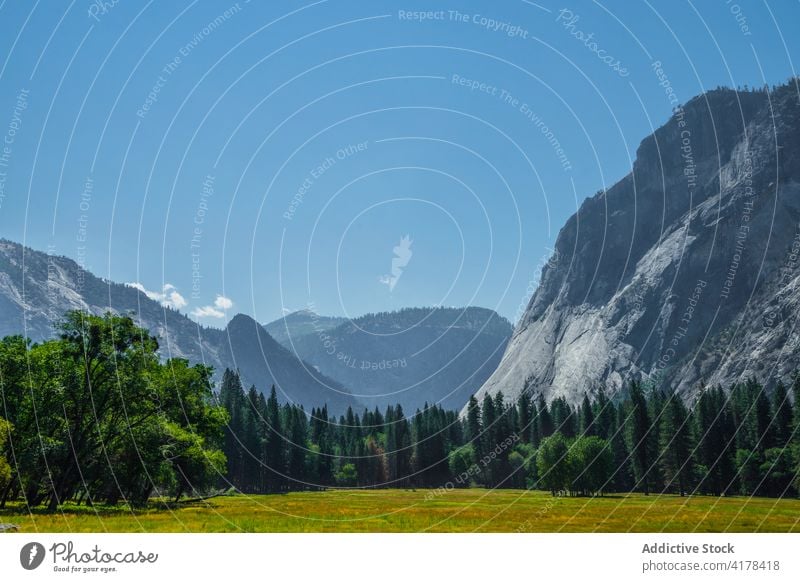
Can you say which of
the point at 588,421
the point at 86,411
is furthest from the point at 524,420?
the point at 86,411

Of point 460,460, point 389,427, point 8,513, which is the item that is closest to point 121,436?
point 8,513

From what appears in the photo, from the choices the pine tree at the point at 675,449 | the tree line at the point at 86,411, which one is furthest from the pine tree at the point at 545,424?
the tree line at the point at 86,411

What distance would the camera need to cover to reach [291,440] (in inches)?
5556

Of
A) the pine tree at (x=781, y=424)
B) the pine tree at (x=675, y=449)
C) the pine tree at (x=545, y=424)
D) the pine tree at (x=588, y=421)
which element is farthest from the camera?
the pine tree at (x=545, y=424)

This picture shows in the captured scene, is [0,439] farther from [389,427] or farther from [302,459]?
[389,427]

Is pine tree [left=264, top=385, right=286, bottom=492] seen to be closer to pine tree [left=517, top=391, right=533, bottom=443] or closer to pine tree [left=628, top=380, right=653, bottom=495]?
pine tree [left=517, top=391, right=533, bottom=443]

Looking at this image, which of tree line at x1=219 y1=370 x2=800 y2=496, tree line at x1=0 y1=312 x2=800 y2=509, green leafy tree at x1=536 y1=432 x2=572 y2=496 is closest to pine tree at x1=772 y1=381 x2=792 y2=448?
tree line at x1=219 y1=370 x2=800 y2=496

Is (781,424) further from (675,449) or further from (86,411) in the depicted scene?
(86,411)

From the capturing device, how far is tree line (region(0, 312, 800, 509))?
163 ft

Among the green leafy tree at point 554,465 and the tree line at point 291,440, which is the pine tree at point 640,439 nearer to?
the tree line at point 291,440

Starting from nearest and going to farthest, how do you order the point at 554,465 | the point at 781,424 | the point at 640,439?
the point at 554,465 → the point at 781,424 → the point at 640,439

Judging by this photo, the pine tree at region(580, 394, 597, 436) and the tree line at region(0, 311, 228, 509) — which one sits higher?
the tree line at region(0, 311, 228, 509)

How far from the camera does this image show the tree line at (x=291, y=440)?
49656 mm

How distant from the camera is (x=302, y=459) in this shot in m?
145
